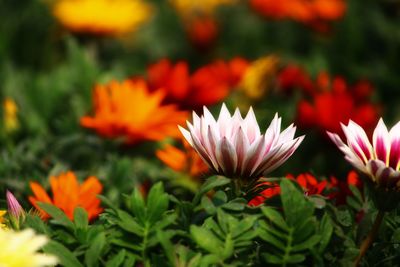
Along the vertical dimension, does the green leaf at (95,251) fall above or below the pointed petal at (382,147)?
below

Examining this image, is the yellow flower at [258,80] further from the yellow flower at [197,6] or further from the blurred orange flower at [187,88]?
the yellow flower at [197,6]

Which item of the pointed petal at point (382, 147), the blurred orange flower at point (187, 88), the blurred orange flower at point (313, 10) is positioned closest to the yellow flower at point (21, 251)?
the pointed petal at point (382, 147)

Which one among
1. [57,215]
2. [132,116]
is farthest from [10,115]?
[57,215]

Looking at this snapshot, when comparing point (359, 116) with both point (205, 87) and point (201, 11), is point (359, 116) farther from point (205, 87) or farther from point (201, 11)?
point (201, 11)

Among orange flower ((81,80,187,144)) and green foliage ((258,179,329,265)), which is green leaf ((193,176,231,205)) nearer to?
green foliage ((258,179,329,265))

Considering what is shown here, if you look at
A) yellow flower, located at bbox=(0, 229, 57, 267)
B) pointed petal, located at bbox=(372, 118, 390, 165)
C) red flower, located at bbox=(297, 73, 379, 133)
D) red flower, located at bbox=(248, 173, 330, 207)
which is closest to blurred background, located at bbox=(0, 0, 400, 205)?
red flower, located at bbox=(297, 73, 379, 133)

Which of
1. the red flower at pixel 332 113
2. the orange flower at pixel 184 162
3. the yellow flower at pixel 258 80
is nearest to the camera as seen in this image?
the orange flower at pixel 184 162

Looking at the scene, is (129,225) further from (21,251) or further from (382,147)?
(382,147)
